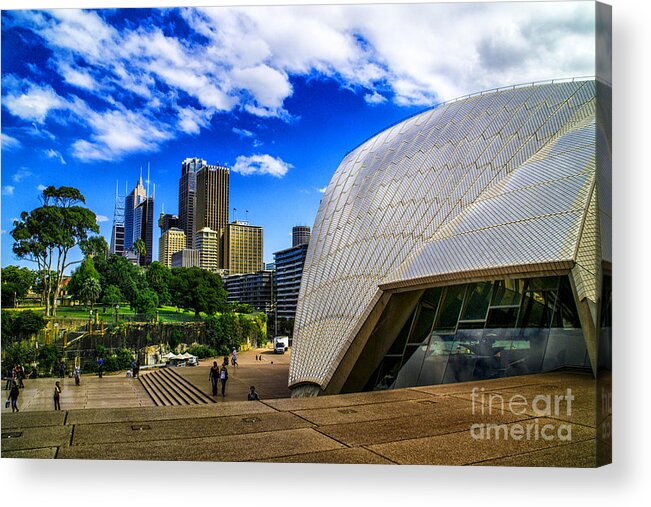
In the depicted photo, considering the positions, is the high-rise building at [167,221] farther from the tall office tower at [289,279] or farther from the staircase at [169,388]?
the tall office tower at [289,279]

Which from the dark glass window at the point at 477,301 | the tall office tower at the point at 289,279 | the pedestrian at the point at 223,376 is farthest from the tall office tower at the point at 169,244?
the dark glass window at the point at 477,301

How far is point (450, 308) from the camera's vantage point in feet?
34.2

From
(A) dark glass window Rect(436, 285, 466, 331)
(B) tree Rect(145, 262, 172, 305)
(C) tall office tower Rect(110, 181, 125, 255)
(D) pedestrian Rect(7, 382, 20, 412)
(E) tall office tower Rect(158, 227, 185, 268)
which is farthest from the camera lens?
(B) tree Rect(145, 262, 172, 305)

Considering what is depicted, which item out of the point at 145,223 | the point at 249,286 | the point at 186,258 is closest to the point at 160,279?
the point at 186,258

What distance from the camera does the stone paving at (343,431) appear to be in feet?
24.1

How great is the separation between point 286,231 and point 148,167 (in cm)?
314

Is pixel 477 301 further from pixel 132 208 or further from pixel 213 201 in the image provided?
pixel 132 208

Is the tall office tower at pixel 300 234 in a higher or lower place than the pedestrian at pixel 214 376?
higher

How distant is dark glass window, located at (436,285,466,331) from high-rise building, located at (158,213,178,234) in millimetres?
5348

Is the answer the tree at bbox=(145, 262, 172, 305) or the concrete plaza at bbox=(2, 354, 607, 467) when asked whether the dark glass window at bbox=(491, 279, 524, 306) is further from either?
the tree at bbox=(145, 262, 172, 305)

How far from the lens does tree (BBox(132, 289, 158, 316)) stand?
12.0 metres

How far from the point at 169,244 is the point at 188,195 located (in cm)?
127

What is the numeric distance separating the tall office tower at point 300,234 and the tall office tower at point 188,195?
232 cm

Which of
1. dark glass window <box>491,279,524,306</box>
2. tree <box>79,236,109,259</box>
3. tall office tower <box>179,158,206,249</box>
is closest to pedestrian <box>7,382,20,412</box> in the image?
tree <box>79,236,109,259</box>
